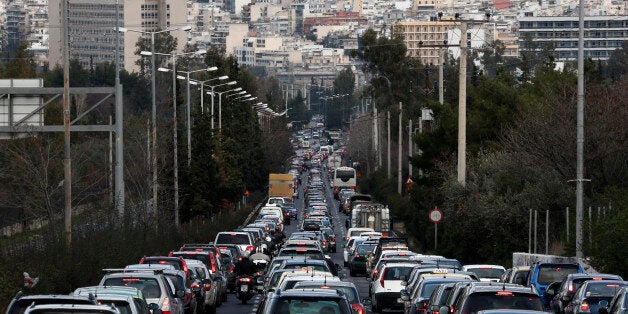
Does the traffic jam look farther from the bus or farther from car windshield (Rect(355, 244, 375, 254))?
the bus

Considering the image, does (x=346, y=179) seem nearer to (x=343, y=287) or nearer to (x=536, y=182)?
(x=536, y=182)

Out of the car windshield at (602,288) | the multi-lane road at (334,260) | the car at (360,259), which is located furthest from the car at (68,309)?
the car at (360,259)

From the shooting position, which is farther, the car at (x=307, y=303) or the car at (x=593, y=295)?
the car at (x=593, y=295)

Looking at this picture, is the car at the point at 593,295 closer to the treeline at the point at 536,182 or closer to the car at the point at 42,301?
the treeline at the point at 536,182

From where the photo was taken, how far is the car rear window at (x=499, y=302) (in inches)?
894

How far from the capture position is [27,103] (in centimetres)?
5603

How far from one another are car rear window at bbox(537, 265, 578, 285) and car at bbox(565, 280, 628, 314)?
4.28m

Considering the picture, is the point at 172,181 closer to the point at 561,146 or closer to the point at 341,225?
the point at 561,146

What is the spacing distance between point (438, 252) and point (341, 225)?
48.2 metres

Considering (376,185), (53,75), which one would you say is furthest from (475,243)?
(53,75)

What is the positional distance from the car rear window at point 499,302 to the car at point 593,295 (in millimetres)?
4837

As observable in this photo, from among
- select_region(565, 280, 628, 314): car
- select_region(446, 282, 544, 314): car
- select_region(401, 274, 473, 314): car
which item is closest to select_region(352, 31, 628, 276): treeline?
select_region(401, 274, 473, 314): car

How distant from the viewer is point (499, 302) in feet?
74.6

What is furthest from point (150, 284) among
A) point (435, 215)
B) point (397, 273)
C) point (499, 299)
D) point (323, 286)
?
point (435, 215)
